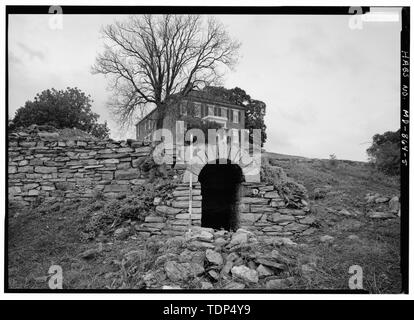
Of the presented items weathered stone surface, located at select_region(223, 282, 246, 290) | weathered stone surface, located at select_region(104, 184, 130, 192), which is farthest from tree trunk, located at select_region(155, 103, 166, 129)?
weathered stone surface, located at select_region(223, 282, 246, 290)

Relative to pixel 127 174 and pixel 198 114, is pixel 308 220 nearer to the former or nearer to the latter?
pixel 127 174

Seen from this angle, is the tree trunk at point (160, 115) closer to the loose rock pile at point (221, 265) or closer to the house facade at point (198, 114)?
the house facade at point (198, 114)

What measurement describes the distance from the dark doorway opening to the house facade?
101cm

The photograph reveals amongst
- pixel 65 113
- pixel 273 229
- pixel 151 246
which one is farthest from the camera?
pixel 65 113

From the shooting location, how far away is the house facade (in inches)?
268

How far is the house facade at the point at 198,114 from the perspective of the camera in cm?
680

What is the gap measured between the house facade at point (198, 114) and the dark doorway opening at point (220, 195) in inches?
39.7

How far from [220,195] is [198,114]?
2521 millimetres

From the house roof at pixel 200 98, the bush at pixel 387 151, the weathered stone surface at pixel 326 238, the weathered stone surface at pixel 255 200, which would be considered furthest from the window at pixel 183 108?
the weathered stone surface at pixel 326 238

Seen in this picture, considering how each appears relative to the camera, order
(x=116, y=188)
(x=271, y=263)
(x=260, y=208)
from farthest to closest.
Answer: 1. (x=116, y=188)
2. (x=260, y=208)
3. (x=271, y=263)

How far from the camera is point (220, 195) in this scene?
7.32m

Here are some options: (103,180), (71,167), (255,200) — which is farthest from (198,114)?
(71,167)

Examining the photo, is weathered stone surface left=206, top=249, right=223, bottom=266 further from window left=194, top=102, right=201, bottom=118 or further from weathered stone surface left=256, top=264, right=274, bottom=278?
window left=194, top=102, right=201, bottom=118
